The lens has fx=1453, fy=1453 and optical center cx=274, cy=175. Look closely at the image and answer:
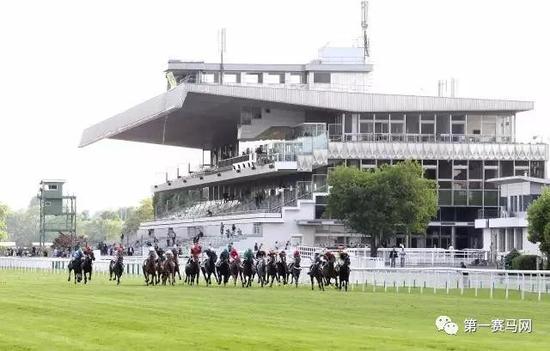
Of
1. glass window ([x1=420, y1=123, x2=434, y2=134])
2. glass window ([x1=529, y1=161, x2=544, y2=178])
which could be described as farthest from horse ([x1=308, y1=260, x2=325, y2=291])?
glass window ([x1=529, y1=161, x2=544, y2=178])

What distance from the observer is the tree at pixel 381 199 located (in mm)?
80500

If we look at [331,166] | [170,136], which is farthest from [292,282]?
[170,136]

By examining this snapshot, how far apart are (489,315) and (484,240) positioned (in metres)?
58.0

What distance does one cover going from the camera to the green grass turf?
61.6ft

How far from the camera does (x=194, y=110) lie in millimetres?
100375

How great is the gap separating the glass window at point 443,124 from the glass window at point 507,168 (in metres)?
4.21

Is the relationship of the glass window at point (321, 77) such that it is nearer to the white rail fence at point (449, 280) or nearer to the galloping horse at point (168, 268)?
the white rail fence at point (449, 280)

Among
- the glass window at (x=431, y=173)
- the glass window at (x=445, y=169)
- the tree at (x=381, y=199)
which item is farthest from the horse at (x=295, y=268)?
the glass window at (x=445, y=169)

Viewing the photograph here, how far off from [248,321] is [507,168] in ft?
240

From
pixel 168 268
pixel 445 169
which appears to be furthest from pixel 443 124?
pixel 168 268

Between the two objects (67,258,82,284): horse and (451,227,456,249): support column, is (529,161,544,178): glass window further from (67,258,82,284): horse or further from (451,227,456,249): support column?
(67,258,82,284): horse

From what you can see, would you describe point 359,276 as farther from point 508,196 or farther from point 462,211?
point 462,211

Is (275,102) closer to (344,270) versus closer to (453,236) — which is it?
(453,236)

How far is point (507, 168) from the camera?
312 ft
